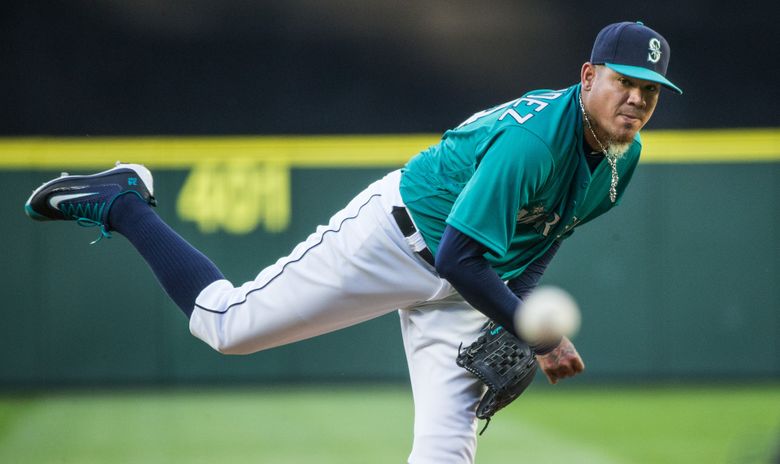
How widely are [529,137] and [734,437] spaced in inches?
138

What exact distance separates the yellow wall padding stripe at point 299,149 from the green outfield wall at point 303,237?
0.01 metres

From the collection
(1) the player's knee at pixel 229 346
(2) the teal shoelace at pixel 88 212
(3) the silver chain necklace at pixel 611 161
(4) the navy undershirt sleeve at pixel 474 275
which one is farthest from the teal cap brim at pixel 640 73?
(2) the teal shoelace at pixel 88 212

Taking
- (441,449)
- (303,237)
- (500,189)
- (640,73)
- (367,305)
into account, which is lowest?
(303,237)

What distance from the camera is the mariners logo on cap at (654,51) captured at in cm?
303

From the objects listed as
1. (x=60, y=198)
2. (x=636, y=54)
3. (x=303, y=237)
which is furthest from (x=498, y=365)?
(x=303, y=237)

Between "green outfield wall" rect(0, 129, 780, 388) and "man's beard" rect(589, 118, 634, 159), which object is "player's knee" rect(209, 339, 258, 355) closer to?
"man's beard" rect(589, 118, 634, 159)

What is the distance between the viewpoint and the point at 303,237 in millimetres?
7531

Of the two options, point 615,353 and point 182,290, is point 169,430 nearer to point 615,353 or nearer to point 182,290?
point 182,290

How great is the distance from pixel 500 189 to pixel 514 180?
5cm

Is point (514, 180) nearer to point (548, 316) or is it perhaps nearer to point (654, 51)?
point (548, 316)

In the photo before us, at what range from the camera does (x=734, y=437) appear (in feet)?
19.0

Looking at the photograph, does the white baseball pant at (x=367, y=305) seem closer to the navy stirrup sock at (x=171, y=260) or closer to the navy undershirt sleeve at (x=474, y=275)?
the navy stirrup sock at (x=171, y=260)

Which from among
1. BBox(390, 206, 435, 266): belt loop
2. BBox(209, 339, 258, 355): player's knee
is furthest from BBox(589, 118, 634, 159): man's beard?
BBox(209, 339, 258, 355): player's knee

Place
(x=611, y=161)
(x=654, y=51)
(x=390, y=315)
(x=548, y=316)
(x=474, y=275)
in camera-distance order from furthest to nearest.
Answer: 1. (x=390, y=315)
2. (x=611, y=161)
3. (x=654, y=51)
4. (x=474, y=275)
5. (x=548, y=316)
